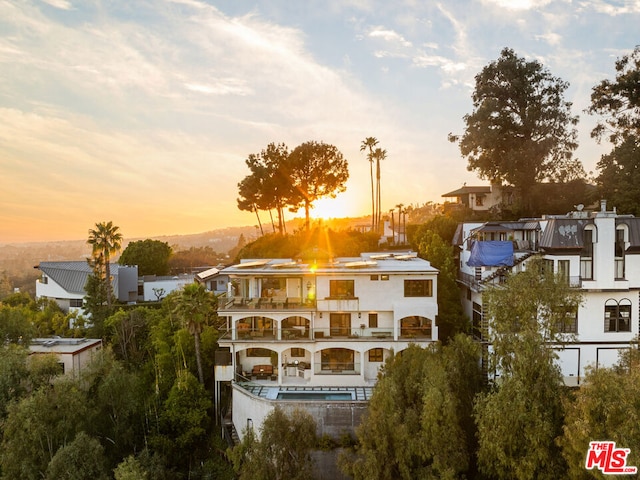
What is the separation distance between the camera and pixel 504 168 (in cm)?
3916

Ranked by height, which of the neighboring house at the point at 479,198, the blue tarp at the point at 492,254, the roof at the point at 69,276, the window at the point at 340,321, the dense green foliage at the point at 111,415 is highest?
the neighboring house at the point at 479,198

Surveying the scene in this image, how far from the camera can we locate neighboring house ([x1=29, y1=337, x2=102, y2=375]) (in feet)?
93.5

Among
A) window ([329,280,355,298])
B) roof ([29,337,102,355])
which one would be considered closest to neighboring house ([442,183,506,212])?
window ([329,280,355,298])

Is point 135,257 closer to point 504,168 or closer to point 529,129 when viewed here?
point 504,168

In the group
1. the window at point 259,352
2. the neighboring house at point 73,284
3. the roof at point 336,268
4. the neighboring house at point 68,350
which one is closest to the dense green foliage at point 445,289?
the roof at point 336,268

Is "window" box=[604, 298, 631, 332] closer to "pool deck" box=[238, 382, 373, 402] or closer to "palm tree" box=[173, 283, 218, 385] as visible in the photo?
"pool deck" box=[238, 382, 373, 402]

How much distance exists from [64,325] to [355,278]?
91.4 feet

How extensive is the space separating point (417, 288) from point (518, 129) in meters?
21.9

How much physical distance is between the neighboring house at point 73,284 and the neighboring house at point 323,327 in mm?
19813

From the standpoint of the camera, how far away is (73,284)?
4291 cm

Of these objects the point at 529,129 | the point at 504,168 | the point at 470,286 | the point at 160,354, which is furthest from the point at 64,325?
the point at 529,129

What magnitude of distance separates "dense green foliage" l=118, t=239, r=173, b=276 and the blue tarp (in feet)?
131

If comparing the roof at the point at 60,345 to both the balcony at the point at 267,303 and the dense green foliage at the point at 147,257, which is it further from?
the dense green foliage at the point at 147,257

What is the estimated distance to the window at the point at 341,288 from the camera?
29031mm
